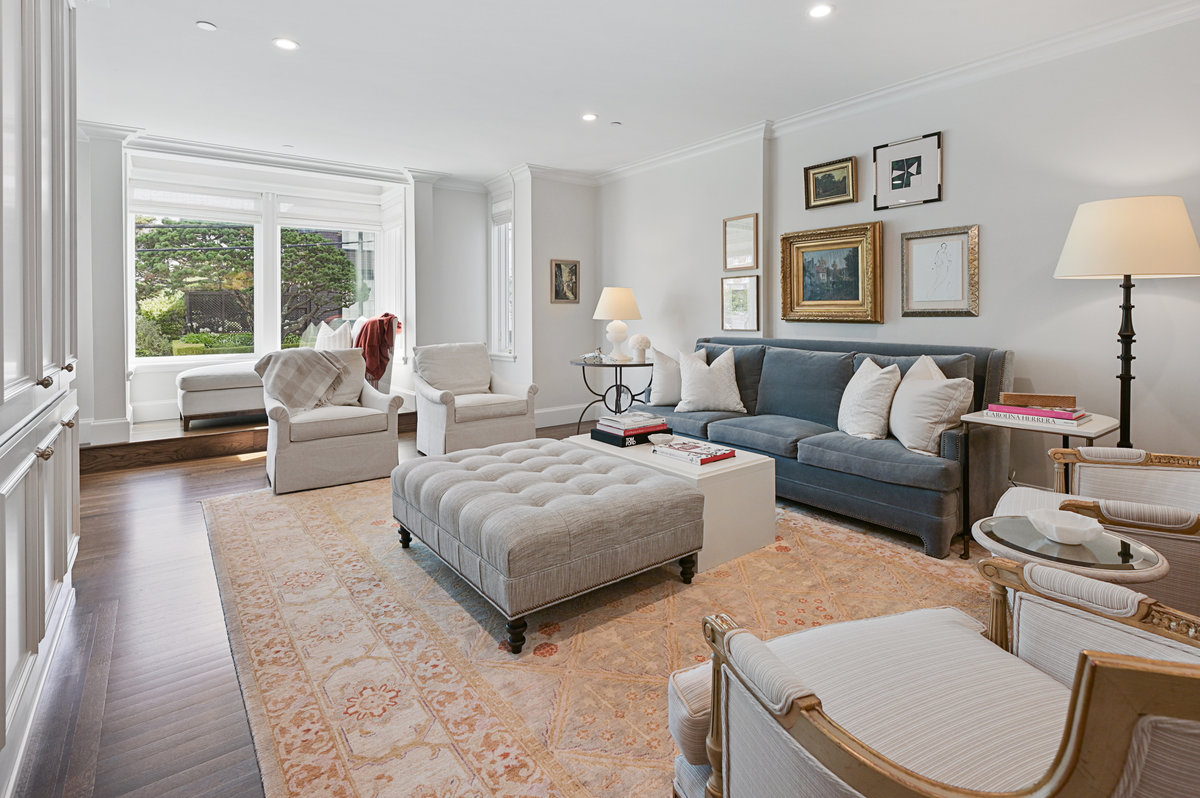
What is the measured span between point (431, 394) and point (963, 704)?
4.31 m

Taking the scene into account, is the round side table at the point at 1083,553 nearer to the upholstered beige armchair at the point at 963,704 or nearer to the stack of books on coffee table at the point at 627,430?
the upholstered beige armchair at the point at 963,704

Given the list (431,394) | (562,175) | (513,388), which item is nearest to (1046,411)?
(513,388)

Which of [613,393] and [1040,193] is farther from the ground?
[1040,193]

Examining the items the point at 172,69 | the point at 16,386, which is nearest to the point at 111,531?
the point at 16,386

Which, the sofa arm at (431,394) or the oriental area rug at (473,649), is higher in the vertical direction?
the sofa arm at (431,394)

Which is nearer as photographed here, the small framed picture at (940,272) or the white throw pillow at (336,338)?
the small framed picture at (940,272)

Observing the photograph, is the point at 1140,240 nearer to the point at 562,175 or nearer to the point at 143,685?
the point at 143,685

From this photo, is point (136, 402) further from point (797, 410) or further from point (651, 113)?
point (797, 410)

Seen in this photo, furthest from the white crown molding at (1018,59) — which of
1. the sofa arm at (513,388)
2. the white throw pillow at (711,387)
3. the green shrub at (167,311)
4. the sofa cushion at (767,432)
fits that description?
the green shrub at (167,311)

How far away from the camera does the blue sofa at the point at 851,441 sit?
3.04m

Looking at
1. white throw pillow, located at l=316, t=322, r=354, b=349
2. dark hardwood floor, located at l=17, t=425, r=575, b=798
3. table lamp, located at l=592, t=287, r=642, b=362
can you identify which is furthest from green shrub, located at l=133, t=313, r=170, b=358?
table lamp, located at l=592, t=287, r=642, b=362

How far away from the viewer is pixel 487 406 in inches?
193

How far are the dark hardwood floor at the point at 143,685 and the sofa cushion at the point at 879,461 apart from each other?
282cm

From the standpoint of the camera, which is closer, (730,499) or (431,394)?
(730,499)
